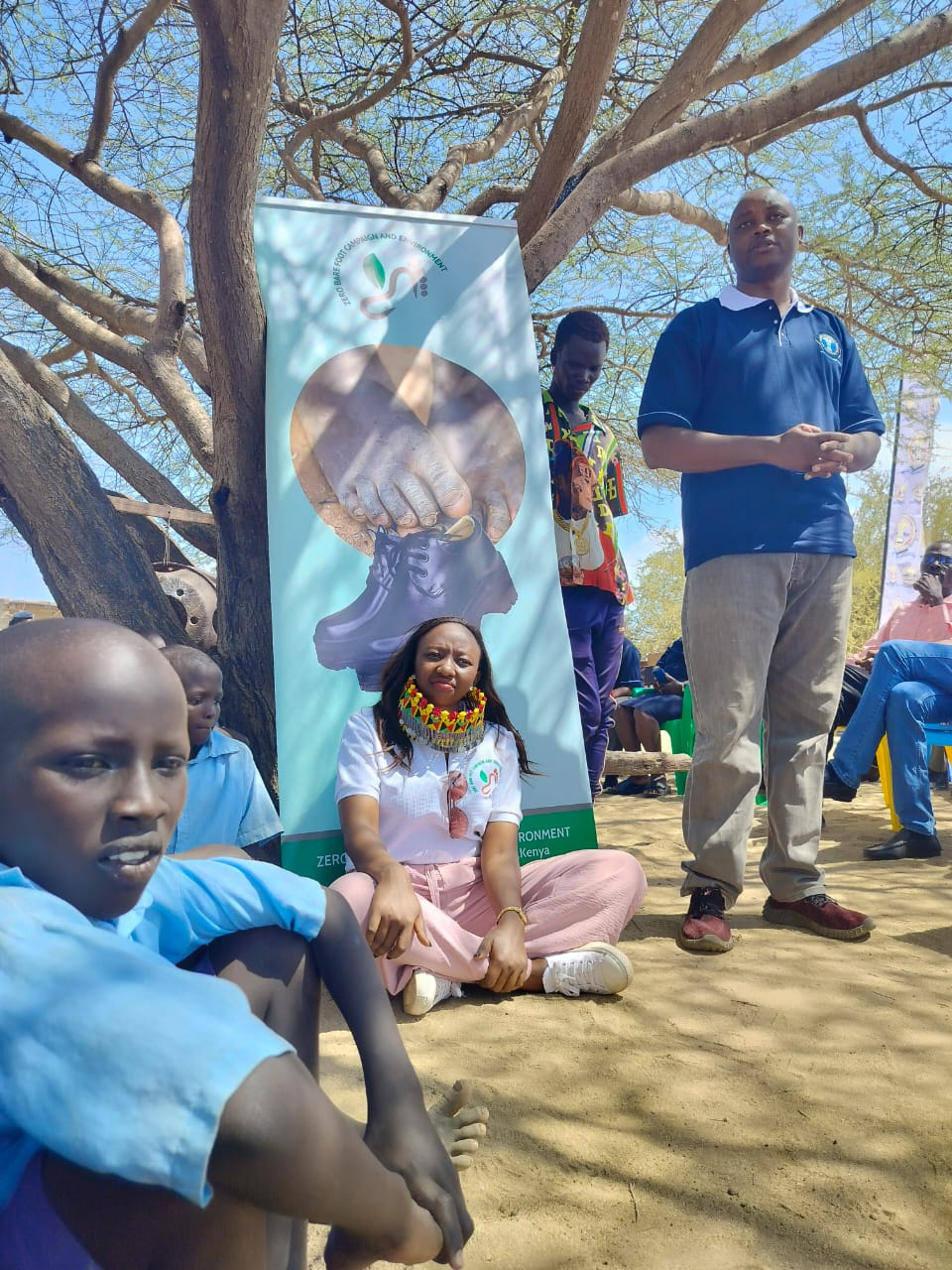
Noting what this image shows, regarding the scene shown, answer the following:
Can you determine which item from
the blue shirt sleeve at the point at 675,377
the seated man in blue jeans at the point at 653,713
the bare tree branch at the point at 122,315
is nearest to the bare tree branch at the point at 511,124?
the bare tree branch at the point at 122,315

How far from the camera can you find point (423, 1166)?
3.40ft

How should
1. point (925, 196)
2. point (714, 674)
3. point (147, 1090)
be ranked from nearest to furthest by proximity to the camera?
point (147, 1090), point (714, 674), point (925, 196)

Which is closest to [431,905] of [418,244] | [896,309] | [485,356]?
[485,356]

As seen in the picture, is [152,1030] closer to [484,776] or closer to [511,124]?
[484,776]

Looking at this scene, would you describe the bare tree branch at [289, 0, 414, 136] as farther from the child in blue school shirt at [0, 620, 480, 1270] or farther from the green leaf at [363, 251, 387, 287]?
the child in blue school shirt at [0, 620, 480, 1270]

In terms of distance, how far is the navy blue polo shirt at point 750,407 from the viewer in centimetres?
272

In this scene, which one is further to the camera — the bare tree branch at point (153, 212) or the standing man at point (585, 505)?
the bare tree branch at point (153, 212)

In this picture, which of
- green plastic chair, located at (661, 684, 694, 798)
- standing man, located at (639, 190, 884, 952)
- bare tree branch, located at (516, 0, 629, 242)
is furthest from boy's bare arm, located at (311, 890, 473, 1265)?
green plastic chair, located at (661, 684, 694, 798)

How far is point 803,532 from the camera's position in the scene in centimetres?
272

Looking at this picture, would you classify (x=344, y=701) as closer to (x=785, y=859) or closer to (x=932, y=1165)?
(x=785, y=859)

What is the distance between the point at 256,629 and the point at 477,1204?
2.60m

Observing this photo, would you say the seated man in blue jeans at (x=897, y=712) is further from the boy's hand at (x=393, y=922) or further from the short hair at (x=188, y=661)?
the short hair at (x=188, y=661)

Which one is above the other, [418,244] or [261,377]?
[418,244]

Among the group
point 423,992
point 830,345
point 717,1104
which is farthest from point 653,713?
point 717,1104
